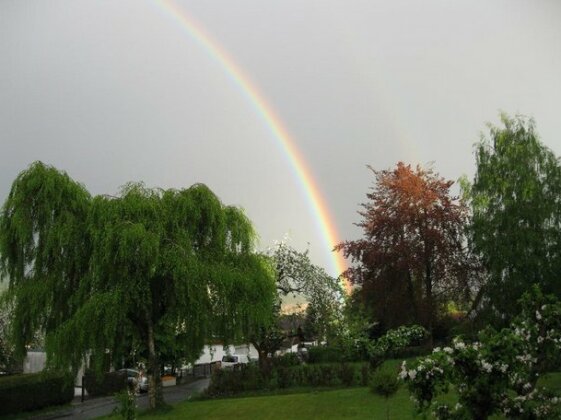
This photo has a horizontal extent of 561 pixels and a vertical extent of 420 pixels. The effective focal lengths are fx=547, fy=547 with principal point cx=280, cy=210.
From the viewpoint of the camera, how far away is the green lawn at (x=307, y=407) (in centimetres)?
1638

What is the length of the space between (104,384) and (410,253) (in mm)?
19243

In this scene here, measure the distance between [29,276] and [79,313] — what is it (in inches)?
124

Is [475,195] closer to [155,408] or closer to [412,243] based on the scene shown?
[412,243]

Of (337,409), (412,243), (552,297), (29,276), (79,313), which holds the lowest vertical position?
(337,409)

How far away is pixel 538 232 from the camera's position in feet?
92.4

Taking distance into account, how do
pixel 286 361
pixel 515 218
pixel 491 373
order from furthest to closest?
pixel 286 361
pixel 515 218
pixel 491 373

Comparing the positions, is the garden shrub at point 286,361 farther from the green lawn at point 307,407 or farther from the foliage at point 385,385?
the foliage at point 385,385

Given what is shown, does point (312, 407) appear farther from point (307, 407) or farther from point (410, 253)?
point (410, 253)

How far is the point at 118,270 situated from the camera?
744 inches

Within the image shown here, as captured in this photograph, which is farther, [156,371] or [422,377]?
[156,371]

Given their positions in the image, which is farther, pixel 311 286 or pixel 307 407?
pixel 311 286

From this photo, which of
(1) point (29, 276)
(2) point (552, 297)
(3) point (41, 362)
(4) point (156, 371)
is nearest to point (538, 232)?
(4) point (156, 371)

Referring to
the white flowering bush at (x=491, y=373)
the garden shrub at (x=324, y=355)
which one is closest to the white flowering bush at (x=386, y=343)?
the garden shrub at (x=324, y=355)

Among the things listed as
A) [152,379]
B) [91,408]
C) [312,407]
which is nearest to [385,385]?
[312,407]
